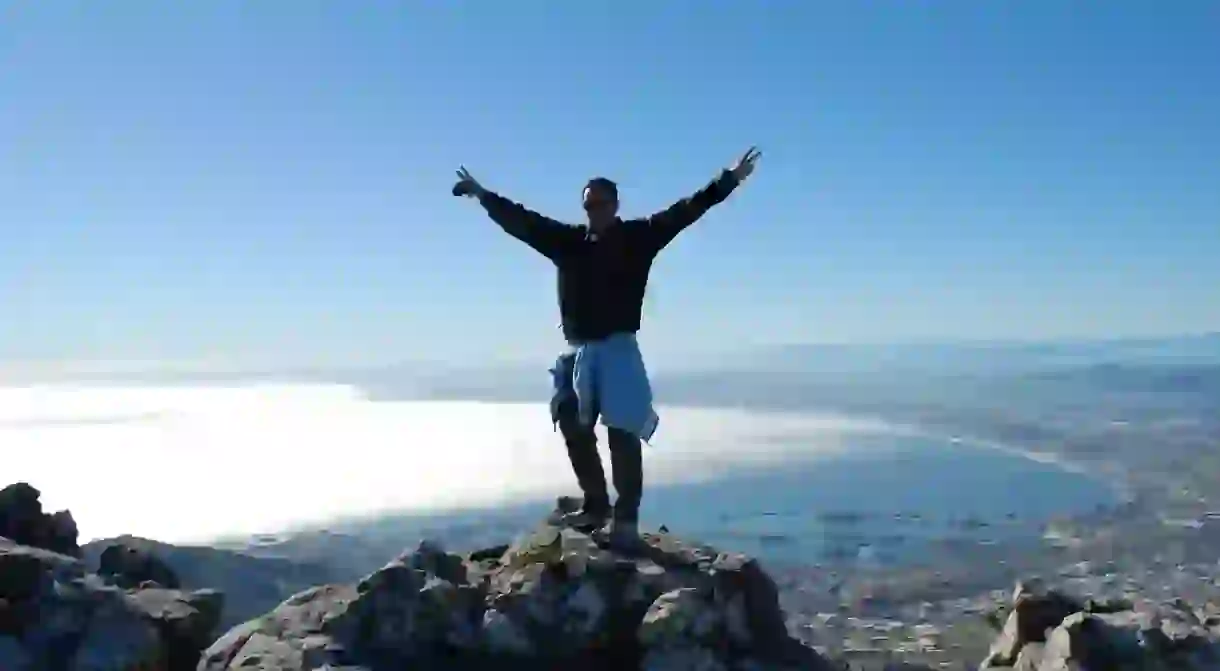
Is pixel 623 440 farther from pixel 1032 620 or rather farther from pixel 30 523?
pixel 30 523

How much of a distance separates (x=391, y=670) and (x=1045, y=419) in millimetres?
162147

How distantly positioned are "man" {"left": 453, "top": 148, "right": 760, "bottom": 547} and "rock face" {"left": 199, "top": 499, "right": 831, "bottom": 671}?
691 millimetres

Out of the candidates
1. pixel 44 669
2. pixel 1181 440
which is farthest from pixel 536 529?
pixel 1181 440

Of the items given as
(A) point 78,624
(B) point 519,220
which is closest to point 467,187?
(B) point 519,220

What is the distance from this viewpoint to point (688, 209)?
842cm

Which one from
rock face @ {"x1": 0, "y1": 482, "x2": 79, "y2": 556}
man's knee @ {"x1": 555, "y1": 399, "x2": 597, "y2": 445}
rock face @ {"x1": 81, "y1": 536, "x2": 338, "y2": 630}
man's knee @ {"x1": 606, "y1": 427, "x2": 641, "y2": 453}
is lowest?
rock face @ {"x1": 81, "y1": 536, "x2": 338, "y2": 630}

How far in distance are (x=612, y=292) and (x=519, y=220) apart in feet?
3.13

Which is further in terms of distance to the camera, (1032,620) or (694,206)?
(1032,620)

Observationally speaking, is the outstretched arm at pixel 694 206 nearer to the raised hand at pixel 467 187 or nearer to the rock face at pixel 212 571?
the raised hand at pixel 467 187

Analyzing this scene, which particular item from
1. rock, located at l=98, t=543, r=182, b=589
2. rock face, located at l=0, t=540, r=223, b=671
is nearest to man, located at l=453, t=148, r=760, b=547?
rock face, located at l=0, t=540, r=223, b=671

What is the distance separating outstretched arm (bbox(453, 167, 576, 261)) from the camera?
8586mm

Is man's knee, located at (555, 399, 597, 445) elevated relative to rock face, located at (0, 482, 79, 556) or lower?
elevated

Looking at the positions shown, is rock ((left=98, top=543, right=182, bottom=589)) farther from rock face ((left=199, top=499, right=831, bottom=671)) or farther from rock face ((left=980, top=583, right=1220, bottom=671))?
rock face ((left=980, top=583, right=1220, bottom=671))

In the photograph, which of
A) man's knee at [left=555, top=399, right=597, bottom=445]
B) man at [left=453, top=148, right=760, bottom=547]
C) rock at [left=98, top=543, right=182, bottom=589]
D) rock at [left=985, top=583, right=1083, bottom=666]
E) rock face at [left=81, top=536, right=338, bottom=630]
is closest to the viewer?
man at [left=453, top=148, right=760, bottom=547]
